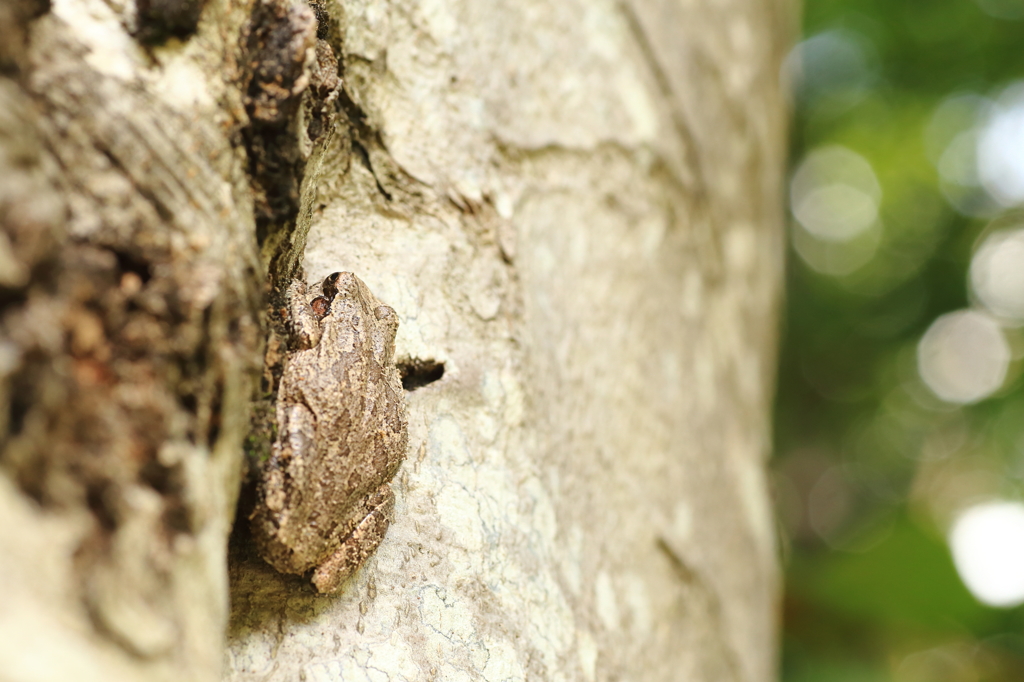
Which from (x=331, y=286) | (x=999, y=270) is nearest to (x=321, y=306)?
(x=331, y=286)

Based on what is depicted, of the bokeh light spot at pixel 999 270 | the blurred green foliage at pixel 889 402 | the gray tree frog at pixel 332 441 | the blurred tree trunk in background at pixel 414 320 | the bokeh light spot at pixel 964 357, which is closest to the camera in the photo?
the blurred tree trunk in background at pixel 414 320

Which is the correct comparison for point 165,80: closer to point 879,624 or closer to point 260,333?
point 260,333

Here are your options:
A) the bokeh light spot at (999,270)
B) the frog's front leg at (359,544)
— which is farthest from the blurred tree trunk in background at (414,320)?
the bokeh light spot at (999,270)

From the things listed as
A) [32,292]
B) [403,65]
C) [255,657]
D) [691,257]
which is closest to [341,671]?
[255,657]

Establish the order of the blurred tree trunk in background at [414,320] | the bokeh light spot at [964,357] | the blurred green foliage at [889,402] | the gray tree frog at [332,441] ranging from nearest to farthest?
the blurred tree trunk in background at [414,320]
the gray tree frog at [332,441]
the blurred green foliage at [889,402]
the bokeh light spot at [964,357]

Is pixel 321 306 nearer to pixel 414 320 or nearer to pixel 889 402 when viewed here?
pixel 414 320

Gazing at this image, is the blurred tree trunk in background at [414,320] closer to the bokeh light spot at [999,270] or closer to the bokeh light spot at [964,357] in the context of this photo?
the bokeh light spot at [999,270]

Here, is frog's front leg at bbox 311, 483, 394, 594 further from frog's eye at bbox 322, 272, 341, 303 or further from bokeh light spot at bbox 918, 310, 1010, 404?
bokeh light spot at bbox 918, 310, 1010, 404
